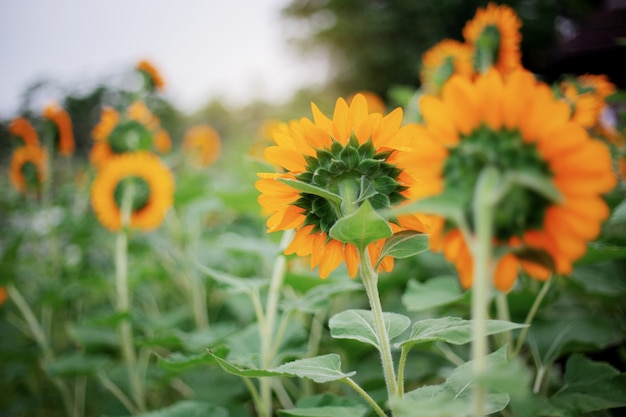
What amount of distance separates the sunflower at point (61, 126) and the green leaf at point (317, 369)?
2.07m

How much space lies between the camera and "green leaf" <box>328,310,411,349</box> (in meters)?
0.62

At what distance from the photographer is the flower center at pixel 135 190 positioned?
1.65 meters

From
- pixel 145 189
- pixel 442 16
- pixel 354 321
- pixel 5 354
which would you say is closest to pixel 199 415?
pixel 354 321

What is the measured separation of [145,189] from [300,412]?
4.00 ft

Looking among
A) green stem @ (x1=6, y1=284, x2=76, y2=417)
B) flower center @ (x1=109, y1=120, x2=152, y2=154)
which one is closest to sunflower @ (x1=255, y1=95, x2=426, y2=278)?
flower center @ (x1=109, y1=120, x2=152, y2=154)

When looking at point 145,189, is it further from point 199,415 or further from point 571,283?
point 571,283

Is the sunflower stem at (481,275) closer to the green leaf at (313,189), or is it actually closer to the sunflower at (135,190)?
the green leaf at (313,189)

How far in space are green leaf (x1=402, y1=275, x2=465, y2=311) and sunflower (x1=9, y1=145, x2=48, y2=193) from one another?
1.91 metres

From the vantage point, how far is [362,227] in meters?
0.50

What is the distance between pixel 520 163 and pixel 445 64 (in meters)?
1.56

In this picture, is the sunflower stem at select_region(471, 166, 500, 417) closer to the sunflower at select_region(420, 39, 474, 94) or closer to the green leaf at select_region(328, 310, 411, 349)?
the green leaf at select_region(328, 310, 411, 349)

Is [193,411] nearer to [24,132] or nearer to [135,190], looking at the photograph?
[135,190]

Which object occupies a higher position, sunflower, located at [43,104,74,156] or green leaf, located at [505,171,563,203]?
sunflower, located at [43,104,74,156]

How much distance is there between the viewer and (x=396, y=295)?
1.81 metres
